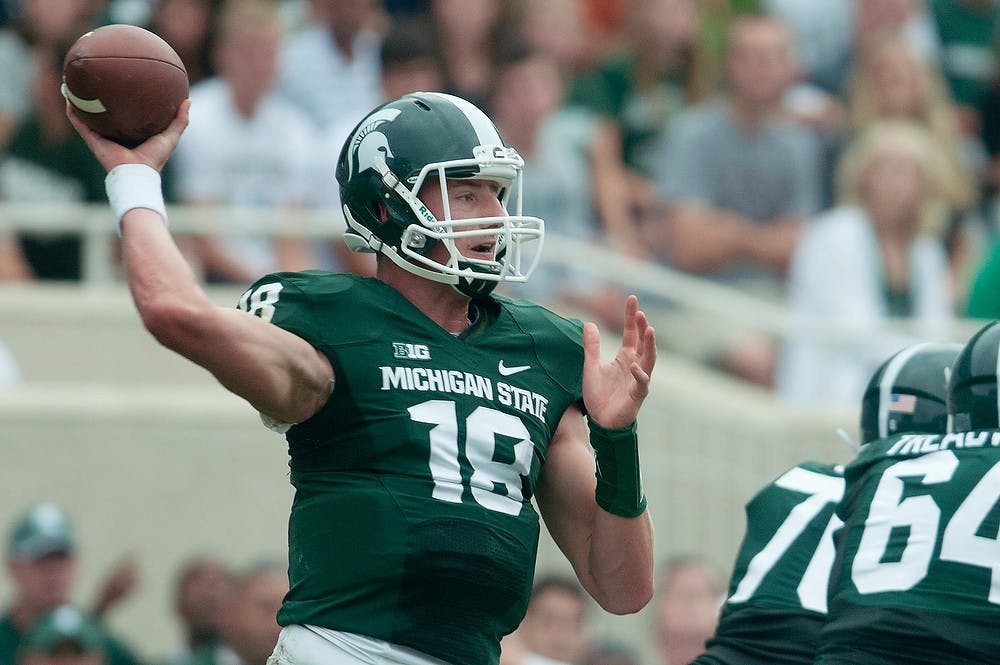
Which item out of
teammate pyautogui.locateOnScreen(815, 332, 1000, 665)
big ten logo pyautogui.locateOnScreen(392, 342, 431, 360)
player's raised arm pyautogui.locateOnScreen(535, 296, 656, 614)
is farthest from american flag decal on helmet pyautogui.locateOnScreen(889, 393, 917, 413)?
big ten logo pyautogui.locateOnScreen(392, 342, 431, 360)

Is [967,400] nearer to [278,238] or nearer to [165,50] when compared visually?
[165,50]

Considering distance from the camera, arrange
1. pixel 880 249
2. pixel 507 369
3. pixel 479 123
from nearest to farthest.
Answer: pixel 507 369 < pixel 479 123 < pixel 880 249

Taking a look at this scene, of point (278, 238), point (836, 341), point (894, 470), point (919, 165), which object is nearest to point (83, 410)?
point (278, 238)

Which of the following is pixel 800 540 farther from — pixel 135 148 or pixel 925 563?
pixel 135 148

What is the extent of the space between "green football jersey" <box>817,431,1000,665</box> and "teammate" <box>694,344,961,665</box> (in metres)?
0.22

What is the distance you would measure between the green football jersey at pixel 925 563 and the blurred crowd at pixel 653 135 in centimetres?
388

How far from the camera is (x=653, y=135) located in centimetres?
1018

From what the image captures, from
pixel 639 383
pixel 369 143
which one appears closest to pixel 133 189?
pixel 369 143

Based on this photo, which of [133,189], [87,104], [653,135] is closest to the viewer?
[133,189]

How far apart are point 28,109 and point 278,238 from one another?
145cm

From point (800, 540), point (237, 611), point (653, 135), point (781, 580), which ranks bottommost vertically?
point (237, 611)

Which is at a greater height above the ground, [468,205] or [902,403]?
[468,205]

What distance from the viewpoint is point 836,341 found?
331 inches

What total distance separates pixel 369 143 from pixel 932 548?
5.45ft
